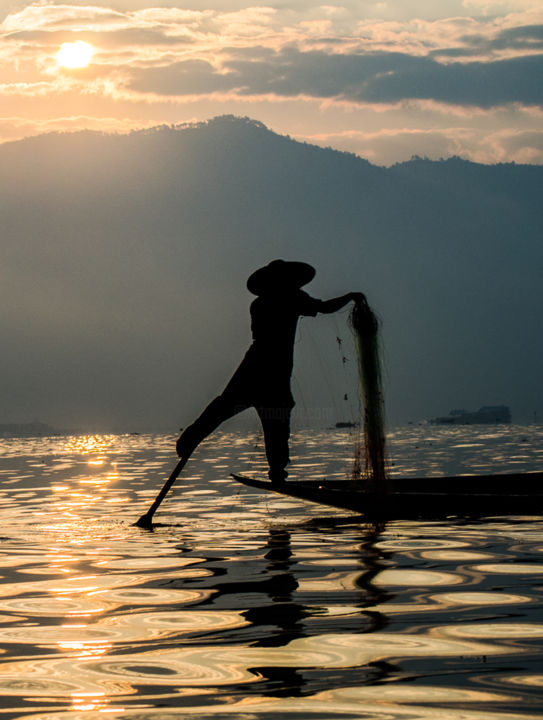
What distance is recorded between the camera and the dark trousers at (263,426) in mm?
13117

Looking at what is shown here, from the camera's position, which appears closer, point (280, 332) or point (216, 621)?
point (216, 621)

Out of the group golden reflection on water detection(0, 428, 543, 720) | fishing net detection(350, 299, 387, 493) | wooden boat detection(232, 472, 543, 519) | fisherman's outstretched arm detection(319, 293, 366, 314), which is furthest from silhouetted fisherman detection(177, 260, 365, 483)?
golden reflection on water detection(0, 428, 543, 720)

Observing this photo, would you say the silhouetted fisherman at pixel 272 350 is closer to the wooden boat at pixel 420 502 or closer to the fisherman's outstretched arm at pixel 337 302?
the fisherman's outstretched arm at pixel 337 302

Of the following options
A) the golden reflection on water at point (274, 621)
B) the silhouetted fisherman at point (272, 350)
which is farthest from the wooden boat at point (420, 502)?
the silhouetted fisherman at point (272, 350)

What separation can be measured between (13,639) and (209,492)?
14.8 metres

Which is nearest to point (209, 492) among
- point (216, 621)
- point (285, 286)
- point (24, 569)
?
point (285, 286)

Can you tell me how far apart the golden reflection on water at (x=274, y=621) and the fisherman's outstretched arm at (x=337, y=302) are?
2.69 metres

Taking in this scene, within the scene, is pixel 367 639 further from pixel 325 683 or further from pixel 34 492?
pixel 34 492

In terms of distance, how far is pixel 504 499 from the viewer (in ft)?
42.8

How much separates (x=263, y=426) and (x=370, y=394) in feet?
4.83

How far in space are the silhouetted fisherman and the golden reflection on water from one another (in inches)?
57.2

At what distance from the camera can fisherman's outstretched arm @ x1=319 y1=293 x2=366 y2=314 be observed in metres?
12.8

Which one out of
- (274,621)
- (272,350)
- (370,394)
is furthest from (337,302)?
(274,621)

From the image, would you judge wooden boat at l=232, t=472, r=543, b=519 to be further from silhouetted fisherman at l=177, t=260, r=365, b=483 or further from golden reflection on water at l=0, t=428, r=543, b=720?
silhouetted fisherman at l=177, t=260, r=365, b=483
